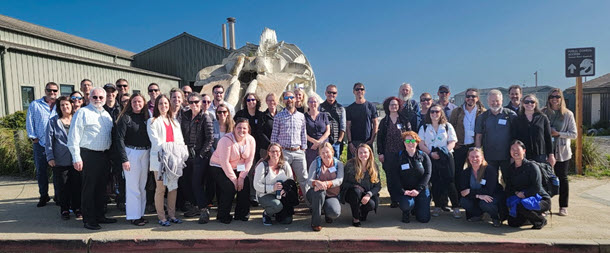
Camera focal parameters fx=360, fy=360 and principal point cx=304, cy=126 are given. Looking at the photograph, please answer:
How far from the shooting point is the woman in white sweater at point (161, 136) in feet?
14.7

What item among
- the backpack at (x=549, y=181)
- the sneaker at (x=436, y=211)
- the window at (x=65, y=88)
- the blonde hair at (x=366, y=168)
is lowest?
the sneaker at (x=436, y=211)

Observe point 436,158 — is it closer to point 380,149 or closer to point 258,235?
point 380,149

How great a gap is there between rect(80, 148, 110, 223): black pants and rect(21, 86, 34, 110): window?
11.8 meters

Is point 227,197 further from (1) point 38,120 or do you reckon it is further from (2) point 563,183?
(2) point 563,183

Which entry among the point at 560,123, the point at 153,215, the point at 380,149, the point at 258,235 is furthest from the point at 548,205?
the point at 153,215

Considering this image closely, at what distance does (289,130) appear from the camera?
16.6 feet

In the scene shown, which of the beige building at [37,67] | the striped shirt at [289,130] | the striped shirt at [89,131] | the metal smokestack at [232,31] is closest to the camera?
the striped shirt at [89,131]

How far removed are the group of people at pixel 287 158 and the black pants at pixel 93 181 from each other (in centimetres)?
1

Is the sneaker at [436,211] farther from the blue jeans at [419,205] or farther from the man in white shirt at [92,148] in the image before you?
the man in white shirt at [92,148]

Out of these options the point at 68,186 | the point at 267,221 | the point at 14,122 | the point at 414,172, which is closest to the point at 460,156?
the point at 414,172

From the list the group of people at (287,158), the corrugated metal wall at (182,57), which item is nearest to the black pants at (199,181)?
the group of people at (287,158)

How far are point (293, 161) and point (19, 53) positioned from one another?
A: 1358cm

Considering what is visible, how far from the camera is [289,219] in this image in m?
4.76

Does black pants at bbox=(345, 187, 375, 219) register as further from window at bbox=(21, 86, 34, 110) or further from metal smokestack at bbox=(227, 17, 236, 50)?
metal smokestack at bbox=(227, 17, 236, 50)
